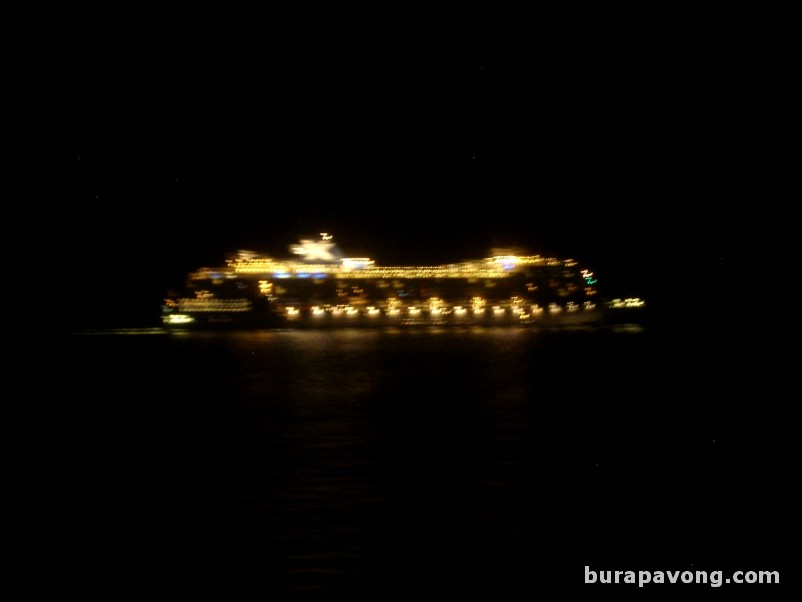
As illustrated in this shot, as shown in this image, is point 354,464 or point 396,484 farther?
point 354,464

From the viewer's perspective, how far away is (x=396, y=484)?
24.4ft

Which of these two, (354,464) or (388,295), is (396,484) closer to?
(354,464)

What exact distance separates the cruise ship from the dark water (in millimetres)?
28310

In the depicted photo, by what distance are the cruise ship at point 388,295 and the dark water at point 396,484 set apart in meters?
28.3

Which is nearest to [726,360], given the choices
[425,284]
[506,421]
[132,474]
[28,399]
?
[506,421]

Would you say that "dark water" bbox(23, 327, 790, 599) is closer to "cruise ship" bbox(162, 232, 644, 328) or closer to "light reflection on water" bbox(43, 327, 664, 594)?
"light reflection on water" bbox(43, 327, 664, 594)

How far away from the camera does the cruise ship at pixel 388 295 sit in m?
44.5

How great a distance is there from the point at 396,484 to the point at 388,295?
38971 mm

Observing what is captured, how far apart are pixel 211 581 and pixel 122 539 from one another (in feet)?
3.59

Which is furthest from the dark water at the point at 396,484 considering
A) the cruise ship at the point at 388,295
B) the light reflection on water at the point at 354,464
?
the cruise ship at the point at 388,295

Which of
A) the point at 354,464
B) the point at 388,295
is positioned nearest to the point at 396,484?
the point at 354,464

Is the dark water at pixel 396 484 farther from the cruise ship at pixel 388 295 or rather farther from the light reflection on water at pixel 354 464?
the cruise ship at pixel 388 295

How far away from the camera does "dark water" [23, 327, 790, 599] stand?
206 inches

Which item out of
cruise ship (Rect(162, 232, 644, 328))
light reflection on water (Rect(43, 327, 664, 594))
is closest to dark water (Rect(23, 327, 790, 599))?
light reflection on water (Rect(43, 327, 664, 594))
